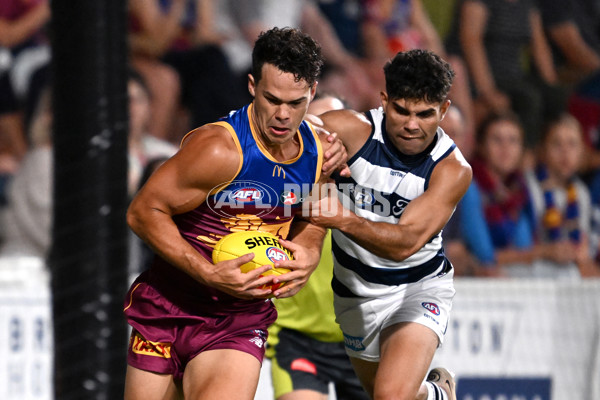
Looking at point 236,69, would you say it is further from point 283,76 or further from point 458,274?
point 283,76

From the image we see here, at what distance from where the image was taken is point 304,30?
26.2ft

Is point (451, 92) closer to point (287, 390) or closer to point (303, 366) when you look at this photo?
point (303, 366)

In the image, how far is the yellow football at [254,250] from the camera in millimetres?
3865

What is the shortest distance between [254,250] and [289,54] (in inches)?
34.2

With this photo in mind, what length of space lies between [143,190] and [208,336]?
734 millimetres

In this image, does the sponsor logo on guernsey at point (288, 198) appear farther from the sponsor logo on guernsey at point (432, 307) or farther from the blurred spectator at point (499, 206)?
the blurred spectator at point (499, 206)

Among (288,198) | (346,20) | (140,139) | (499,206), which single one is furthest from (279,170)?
(346,20)

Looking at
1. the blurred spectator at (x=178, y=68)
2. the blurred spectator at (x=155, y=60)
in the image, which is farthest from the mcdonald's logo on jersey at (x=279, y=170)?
the blurred spectator at (x=155, y=60)

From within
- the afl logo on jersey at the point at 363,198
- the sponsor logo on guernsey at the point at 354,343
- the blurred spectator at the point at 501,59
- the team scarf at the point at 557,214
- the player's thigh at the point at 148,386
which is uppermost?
the blurred spectator at the point at 501,59

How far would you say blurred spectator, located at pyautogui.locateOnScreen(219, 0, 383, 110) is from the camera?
7.80m

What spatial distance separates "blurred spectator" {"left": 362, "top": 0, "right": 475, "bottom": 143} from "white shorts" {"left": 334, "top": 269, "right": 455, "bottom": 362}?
368 centimetres

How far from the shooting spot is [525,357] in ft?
21.4

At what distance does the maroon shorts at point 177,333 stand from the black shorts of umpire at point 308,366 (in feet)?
3.84

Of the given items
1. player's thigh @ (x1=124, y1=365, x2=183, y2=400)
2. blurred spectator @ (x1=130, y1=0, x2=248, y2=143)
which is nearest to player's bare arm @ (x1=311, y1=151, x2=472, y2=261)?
player's thigh @ (x1=124, y1=365, x2=183, y2=400)
